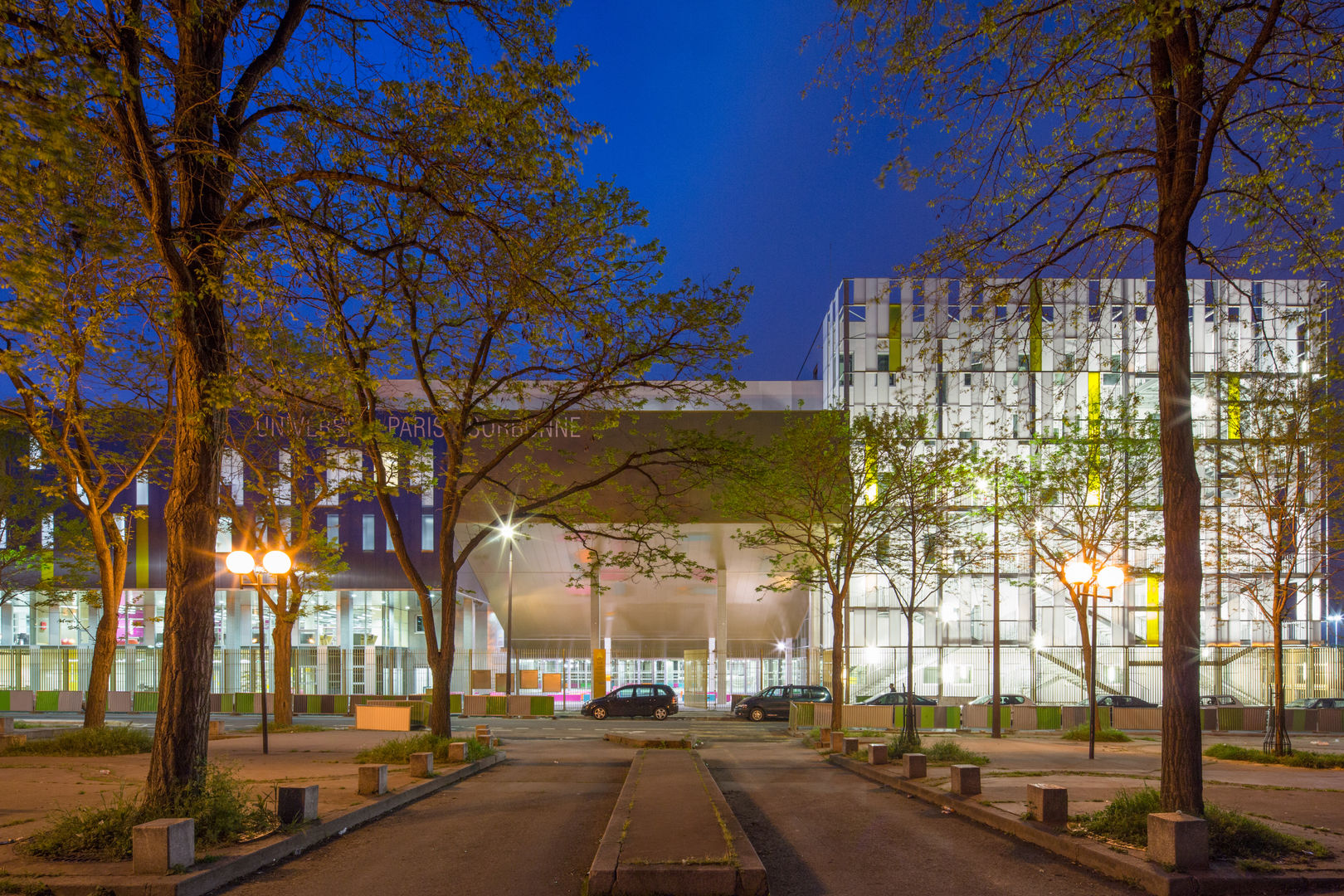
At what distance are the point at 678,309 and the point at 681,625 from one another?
130ft

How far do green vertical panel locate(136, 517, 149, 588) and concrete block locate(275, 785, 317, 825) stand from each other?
38139 mm

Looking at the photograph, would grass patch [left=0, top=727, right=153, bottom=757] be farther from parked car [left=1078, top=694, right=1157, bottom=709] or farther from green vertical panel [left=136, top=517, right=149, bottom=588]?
parked car [left=1078, top=694, right=1157, bottom=709]

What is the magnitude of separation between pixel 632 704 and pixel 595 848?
99.5 ft

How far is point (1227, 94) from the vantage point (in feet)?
28.2

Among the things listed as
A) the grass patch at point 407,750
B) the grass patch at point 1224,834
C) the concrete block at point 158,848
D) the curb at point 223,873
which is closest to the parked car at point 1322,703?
the grass patch at point 1224,834

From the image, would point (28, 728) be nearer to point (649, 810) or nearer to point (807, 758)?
point (807, 758)

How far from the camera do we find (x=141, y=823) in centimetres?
815

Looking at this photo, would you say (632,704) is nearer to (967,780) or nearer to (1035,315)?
(967,780)

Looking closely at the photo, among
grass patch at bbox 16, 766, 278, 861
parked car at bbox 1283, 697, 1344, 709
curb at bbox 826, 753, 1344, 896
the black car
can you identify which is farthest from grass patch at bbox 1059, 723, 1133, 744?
grass patch at bbox 16, 766, 278, 861

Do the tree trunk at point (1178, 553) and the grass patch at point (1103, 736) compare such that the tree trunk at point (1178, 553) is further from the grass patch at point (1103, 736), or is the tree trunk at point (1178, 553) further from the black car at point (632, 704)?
the black car at point (632, 704)

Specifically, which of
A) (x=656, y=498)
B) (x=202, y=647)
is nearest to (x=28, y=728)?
(x=656, y=498)

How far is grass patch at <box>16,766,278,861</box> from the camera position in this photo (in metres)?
8.15

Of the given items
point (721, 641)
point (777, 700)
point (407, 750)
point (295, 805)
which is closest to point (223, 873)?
point (295, 805)

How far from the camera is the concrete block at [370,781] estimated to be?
40.2 ft
